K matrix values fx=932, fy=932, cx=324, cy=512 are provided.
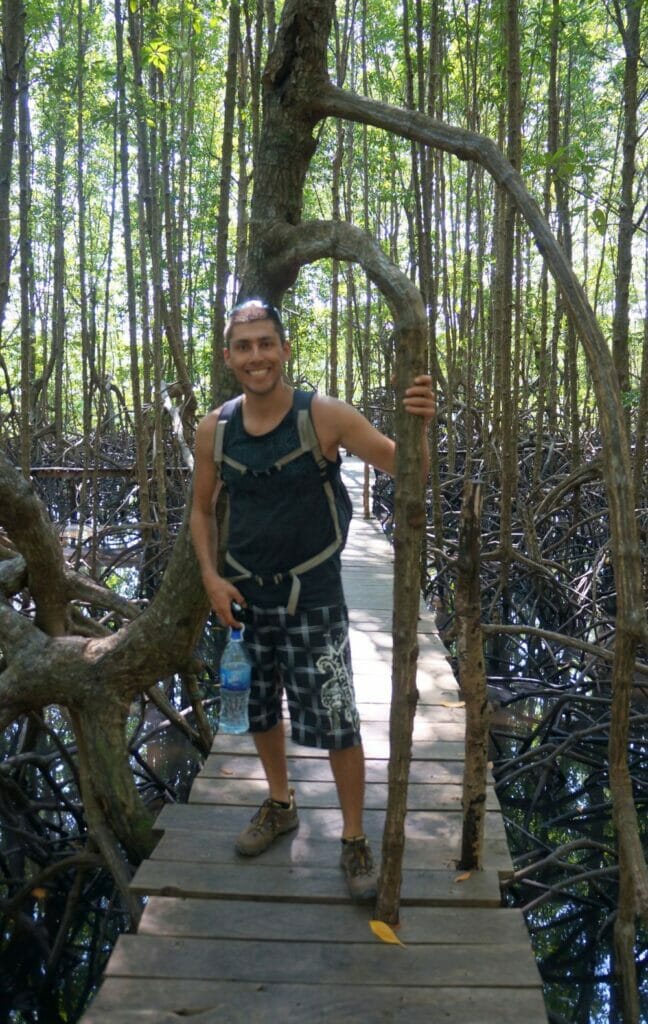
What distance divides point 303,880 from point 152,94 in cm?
527

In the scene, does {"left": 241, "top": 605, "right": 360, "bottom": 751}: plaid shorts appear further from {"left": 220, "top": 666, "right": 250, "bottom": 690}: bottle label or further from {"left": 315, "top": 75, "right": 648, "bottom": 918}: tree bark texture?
{"left": 315, "top": 75, "right": 648, "bottom": 918}: tree bark texture

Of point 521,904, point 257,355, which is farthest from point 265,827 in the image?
point 521,904

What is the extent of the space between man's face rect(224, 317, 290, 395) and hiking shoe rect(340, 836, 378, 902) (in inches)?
39.2

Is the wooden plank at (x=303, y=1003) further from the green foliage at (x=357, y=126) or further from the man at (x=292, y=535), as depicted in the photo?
the green foliage at (x=357, y=126)

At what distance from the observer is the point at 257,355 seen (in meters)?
1.90

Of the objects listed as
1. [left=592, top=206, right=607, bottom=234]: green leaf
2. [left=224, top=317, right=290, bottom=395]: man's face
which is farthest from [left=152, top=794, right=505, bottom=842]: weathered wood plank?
[left=592, top=206, right=607, bottom=234]: green leaf

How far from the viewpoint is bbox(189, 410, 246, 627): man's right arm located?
6.57ft

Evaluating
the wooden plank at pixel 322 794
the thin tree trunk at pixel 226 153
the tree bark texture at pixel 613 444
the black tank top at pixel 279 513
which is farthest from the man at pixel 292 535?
the thin tree trunk at pixel 226 153

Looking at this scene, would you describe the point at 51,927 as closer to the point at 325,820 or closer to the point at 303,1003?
the point at 325,820

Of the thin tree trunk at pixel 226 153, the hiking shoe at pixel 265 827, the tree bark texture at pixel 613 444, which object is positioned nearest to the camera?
the tree bark texture at pixel 613 444

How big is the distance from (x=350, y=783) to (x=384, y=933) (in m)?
0.31

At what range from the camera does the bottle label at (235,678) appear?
6.59 ft

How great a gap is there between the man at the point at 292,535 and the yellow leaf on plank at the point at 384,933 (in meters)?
0.08

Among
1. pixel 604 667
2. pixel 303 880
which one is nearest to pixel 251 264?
pixel 303 880
